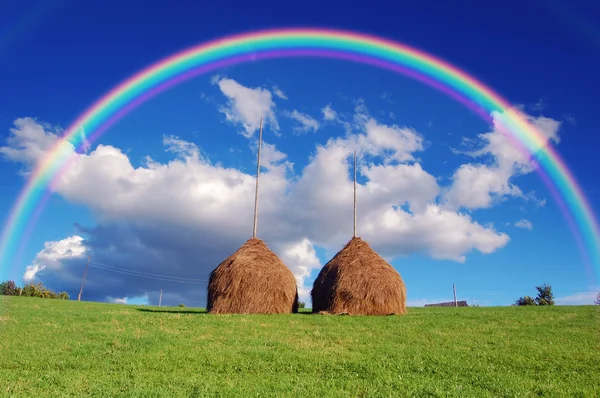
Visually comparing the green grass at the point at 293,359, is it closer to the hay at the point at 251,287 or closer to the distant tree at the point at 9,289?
the hay at the point at 251,287

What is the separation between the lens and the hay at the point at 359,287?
23609 mm

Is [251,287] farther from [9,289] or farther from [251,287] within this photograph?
[9,289]

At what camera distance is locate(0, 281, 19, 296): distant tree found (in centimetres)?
6831

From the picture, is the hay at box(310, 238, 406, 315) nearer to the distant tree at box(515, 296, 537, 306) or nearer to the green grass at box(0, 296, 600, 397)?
the green grass at box(0, 296, 600, 397)

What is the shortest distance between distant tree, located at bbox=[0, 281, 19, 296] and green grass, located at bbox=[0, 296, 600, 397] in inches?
2399

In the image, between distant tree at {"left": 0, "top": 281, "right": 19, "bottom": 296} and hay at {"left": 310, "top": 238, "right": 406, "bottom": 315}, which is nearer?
hay at {"left": 310, "top": 238, "right": 406, "bottom": 315}

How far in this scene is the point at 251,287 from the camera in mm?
23531

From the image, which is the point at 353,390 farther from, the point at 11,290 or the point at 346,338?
the point at 11,290

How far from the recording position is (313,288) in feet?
87.4

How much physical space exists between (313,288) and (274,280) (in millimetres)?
3541

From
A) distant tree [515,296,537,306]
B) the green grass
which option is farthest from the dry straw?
distant tree [515,296,537,306]

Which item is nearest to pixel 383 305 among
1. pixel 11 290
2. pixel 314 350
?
pixel 314 350

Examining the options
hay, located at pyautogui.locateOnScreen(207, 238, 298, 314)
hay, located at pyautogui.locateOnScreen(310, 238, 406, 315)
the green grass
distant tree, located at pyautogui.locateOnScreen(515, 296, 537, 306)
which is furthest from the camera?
distant tree, located at pyautogui.locateOnScreen(515, 296, 537, 306)

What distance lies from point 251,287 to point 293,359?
13.0 metres
